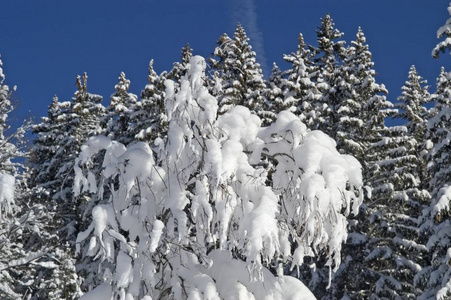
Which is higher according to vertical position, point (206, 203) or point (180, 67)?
point (180, 67)

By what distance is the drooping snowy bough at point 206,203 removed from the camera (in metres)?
4.80

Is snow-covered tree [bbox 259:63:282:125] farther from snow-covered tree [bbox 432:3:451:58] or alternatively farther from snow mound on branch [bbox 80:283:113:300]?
snow mound on branch [bbox 80:283:113:300]

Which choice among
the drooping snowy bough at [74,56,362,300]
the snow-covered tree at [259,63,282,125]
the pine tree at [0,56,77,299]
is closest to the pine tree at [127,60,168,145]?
the snow-covered tree at [259,63,282,125]

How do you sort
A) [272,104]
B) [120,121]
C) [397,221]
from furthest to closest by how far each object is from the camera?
1. [272,104]
2. [120,121]
3. [397,221]

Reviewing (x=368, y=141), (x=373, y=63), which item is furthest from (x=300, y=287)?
(x=373, y=63)

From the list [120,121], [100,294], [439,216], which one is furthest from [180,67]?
[100,294]

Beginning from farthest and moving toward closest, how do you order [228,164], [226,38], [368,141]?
[226,38], [368,141], [228,164]

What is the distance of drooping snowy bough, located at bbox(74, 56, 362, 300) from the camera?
4.80 metres

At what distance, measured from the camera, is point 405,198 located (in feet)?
76.7

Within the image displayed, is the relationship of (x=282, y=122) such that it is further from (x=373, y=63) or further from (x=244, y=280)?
(x=373, y=63)

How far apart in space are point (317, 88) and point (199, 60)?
2544 centimetres

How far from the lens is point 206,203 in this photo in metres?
4.83

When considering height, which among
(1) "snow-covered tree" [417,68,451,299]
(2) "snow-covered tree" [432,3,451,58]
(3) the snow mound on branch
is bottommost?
(3) the snow mound on branch

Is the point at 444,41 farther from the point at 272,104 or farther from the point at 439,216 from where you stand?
the point at 272,104
